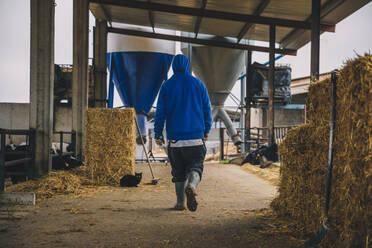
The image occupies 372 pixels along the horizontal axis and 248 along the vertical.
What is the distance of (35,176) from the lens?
216 inches

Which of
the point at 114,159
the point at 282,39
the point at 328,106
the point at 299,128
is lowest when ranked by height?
the point at 114,159

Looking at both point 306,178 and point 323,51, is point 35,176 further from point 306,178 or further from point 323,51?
point 323,51

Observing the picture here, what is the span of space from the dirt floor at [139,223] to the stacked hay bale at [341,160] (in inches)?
14.2

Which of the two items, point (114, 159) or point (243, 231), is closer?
point (243, 231)

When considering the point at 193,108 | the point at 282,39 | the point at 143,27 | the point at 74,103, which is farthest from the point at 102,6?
the point at 193,108

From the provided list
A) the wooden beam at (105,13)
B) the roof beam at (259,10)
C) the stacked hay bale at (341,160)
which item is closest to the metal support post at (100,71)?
the wooden beam at (105,13)

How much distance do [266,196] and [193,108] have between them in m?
2.17

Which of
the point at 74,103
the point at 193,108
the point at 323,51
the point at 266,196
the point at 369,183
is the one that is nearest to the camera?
the point at 369,183

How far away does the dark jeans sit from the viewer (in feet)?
11.6

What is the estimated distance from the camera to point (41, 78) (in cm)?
552

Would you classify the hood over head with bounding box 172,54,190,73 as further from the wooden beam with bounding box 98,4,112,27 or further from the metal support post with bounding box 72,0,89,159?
the wooden beam with bounding box 98,4,112,27

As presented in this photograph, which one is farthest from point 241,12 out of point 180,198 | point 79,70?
point 180,198

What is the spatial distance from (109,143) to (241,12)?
6.55 m

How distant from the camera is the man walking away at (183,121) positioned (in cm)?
354
